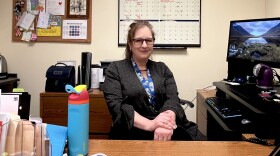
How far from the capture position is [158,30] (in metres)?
2.94

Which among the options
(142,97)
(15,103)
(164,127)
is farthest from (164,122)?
(15,103)

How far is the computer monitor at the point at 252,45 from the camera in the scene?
1.81m

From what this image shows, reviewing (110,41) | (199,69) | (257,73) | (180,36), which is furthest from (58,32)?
(257,73)

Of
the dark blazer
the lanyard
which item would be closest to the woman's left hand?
the dark blazer

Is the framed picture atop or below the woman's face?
atop

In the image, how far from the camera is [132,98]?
1715 millimetres

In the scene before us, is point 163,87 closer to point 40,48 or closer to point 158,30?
point 158,30

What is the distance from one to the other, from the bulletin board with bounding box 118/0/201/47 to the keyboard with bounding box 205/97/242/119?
3.35 ft

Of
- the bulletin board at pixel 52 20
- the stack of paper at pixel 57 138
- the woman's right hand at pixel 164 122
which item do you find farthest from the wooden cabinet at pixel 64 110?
the stack of paper at pixel 57 138

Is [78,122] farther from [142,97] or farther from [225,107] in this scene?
[225,107]

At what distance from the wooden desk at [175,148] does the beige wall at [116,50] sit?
184 centimetres

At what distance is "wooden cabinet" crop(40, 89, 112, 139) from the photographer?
2498 mm

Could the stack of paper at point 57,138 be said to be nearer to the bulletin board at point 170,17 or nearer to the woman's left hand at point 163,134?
the woman's left hand at point 163,134

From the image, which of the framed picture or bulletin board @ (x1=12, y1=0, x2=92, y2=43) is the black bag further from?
the framed picture
